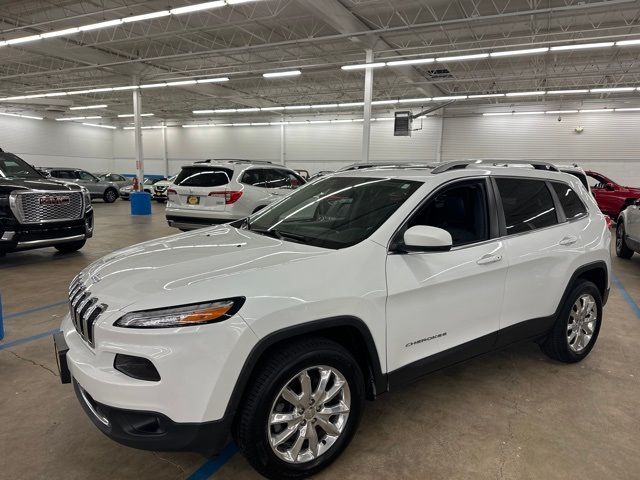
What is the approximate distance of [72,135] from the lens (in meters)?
30.8

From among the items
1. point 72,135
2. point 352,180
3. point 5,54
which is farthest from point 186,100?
point 352,180

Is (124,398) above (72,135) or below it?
below

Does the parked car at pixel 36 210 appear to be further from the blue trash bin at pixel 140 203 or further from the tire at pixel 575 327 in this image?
the blue trash bin at pixel 140 203

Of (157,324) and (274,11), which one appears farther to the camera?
(274,11)

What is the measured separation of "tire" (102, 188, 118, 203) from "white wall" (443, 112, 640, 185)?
1703 centimetres

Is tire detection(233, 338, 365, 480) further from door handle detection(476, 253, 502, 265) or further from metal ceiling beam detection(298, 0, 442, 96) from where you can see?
metal ceiling beam detection(298, 0, 442, 96)

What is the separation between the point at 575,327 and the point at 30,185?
7.16m

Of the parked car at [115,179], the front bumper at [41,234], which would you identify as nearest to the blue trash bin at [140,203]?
the parked car at [115,179]

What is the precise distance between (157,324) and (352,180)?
5.84 ft

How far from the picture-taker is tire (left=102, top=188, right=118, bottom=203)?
19217 mm

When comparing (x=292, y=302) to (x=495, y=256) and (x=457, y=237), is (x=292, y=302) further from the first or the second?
(x=495, y=256)

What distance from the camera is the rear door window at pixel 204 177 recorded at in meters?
7.58

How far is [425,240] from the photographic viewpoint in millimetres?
2133

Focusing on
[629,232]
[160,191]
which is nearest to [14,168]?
[629,232]
